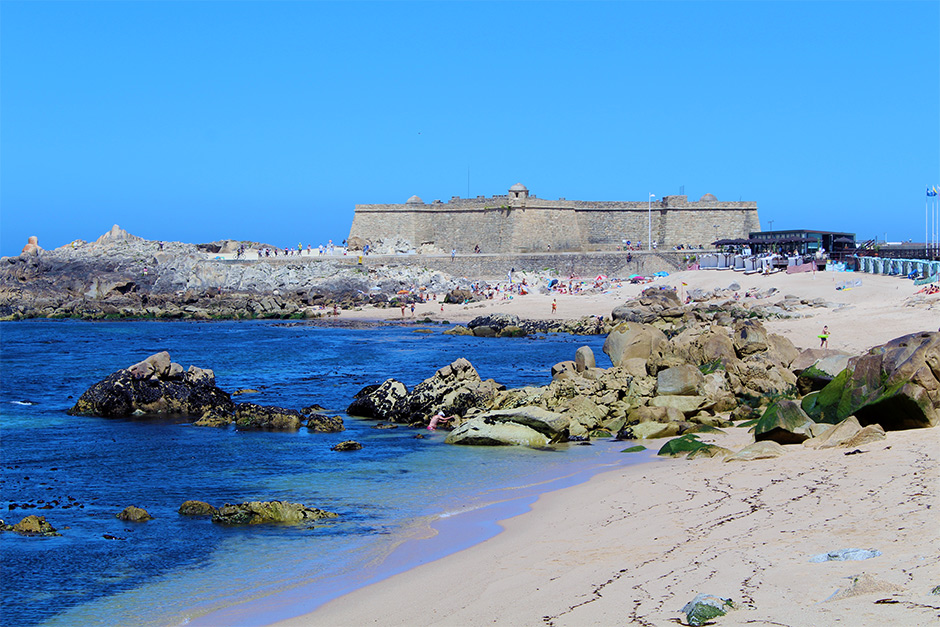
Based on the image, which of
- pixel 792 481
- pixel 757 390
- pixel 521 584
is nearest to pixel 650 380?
pixel 757 390

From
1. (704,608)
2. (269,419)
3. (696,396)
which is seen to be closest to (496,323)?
(269,419)

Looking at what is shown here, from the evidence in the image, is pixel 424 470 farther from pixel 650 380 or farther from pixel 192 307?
pixel 192 307

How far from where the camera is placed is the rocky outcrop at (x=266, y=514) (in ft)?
31.7

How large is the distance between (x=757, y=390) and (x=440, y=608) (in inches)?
429

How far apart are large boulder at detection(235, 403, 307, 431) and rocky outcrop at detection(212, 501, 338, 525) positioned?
616 centimetres

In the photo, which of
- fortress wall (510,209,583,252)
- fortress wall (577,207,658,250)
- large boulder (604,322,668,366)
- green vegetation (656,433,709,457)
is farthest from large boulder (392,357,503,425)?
fortress wall (577,207,658,250)

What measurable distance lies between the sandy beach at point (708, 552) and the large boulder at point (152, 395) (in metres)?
9.87

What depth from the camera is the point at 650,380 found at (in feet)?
53.2

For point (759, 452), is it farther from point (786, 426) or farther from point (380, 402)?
point (380, 402)

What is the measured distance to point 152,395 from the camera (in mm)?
17688

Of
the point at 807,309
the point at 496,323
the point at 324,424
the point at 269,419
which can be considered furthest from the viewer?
the point at 496,323

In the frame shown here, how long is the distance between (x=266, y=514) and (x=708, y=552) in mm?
5002

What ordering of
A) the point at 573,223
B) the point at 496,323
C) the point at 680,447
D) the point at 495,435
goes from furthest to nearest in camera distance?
the point at 573,223 < the point at 496,323 < the point at 495,435 < the point at 680,447

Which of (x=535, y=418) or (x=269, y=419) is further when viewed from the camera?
(x=269, y=419)
